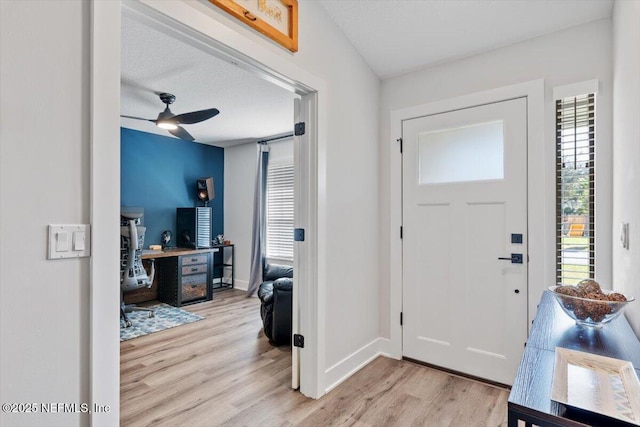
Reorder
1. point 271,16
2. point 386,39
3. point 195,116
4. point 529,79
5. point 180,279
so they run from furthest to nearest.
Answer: point 180,279 → point 195,116 → point 386,39 → point 529,79 → point 271,16

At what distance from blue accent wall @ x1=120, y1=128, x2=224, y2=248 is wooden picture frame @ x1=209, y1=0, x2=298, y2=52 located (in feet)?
11.6

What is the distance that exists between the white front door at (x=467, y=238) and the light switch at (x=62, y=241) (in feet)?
7.81

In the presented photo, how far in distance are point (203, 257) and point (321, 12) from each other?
373 centimetres

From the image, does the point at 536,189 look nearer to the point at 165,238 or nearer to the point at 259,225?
the point at 259,225

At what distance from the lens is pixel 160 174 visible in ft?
16.5

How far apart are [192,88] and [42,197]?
2.44m

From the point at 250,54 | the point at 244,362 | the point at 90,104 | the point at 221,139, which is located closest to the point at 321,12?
the point at 250,54

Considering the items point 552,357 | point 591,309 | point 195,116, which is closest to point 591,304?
point 591,309

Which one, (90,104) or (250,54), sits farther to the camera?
(250,54)

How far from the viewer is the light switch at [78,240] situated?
1176 millimetres

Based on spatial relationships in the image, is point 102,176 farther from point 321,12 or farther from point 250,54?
point 321,12

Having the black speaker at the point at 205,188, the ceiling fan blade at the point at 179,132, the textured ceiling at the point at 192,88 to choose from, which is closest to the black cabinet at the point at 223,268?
the black speaker at the point at 205,188

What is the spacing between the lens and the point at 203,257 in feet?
16.0

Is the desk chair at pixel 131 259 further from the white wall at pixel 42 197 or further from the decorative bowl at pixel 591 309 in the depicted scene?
the decorative bowl at pixel 591 309
